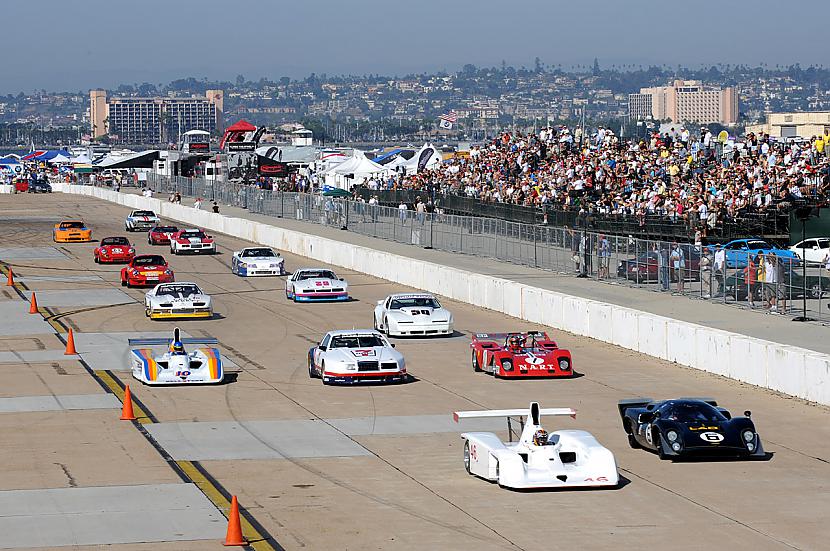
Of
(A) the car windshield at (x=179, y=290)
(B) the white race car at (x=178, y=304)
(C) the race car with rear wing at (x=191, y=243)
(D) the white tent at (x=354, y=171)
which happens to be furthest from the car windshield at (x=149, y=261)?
(D) the white tent at (x=354, y=171)

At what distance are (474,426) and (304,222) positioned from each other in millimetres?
53704

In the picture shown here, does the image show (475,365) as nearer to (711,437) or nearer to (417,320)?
(417,320)

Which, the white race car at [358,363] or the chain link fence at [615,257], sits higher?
the chain link fence at [615,257]

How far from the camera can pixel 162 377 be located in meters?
28.2

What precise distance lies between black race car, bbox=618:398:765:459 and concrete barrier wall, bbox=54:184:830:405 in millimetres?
5225

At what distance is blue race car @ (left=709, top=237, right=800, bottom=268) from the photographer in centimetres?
3388

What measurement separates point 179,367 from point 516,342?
7.03m

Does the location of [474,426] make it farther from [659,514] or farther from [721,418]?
[659,514]

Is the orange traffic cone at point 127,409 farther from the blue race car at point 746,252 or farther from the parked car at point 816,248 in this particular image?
the parked car at point 816,248

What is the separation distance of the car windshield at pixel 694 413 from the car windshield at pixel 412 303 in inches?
644

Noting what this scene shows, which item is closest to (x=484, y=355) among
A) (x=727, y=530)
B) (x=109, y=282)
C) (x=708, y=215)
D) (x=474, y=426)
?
(x=474, y=426)

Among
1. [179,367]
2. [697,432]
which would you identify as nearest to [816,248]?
[179,367]

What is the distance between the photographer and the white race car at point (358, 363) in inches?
1107

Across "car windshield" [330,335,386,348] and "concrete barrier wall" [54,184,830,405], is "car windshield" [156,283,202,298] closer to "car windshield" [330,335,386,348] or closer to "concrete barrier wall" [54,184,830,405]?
"concrete barrier wall" [54,184,830,405]
